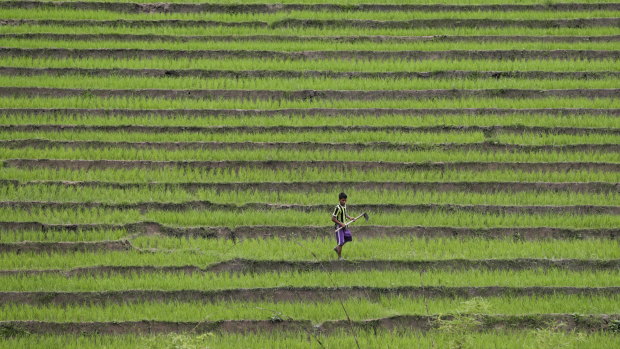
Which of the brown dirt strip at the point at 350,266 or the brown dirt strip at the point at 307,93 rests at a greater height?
the brown dirt strip at the point at 307,93

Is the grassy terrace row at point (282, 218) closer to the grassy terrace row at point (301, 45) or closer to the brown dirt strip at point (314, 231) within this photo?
the brown dirt strip at point (314, 231)

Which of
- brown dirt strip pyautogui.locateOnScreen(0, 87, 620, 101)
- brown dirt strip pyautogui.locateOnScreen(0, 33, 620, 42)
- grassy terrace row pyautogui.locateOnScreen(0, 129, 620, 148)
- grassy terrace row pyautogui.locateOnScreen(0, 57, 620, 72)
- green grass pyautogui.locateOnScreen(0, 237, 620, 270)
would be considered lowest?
green grass pyautogui.locateOnScreen(0, 237, 620, 270)

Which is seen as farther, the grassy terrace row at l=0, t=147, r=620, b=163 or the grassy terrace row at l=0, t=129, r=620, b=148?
the grassy terrace row at l=0, t=129, r=620, b=148

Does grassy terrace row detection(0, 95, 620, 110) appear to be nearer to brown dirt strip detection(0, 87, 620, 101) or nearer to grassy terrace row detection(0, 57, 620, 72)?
brown dirt strip detection(0, 87, 620, 101)

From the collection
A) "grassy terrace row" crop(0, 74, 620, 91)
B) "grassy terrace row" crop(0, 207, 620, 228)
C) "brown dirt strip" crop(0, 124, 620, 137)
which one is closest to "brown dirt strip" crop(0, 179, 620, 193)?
"grassy terrace row" crop(0, 207, 620, 228)

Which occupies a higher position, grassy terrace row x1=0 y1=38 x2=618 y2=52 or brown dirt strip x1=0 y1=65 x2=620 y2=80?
grassy terrace row x1=0 y1=38 x2=618 y2=52

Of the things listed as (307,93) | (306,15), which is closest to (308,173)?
(307,93)

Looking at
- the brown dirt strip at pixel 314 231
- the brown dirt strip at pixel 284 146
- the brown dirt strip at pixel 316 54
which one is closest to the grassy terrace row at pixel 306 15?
the brown dirt strip at pixel 316 54
